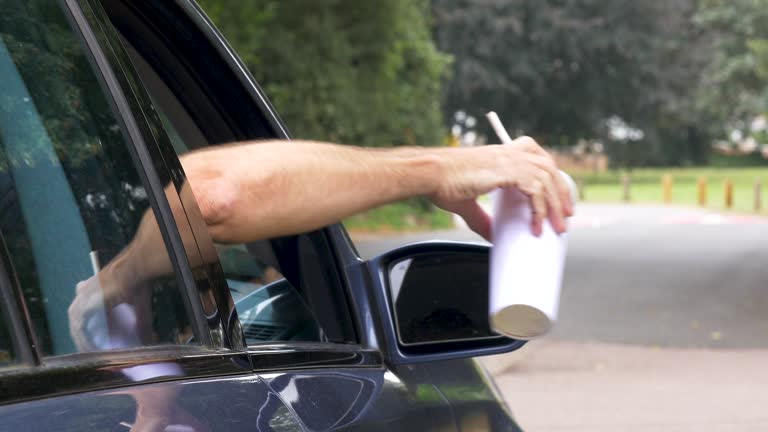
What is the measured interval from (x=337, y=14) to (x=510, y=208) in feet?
42.1

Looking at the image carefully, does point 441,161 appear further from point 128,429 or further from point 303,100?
point 303,100

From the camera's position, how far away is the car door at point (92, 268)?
1.34 m

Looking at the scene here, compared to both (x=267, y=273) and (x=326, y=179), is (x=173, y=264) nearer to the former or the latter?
(x=326, y=179)

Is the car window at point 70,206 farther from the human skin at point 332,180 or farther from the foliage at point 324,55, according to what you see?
the foliage at point 324,55

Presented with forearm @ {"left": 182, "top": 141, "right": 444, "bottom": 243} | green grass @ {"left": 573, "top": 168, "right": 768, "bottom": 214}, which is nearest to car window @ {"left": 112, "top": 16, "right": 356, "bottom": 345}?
forearm @ {"left": 182, "top": 141, "right": 444, "bottom": 243}

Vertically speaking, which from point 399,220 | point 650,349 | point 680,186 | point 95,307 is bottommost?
point 680,186

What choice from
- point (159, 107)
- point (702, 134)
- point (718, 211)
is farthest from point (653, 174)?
point (159, 107)

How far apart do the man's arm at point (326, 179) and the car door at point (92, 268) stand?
0.23m

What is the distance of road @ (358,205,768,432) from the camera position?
762cm

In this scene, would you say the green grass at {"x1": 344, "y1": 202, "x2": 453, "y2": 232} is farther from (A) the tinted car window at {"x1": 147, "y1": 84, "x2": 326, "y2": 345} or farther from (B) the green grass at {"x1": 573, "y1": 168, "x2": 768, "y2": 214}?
(A) the tinted car window at {"x1": 147, "y1": 84, "x2": 326, "y2": 345}

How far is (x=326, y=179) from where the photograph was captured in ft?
6.37

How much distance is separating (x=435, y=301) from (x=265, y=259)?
41 cm

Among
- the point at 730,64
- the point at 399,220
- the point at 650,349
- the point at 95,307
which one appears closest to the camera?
the point at 95,307

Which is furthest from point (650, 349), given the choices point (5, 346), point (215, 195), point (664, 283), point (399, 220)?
point (399, 220)
